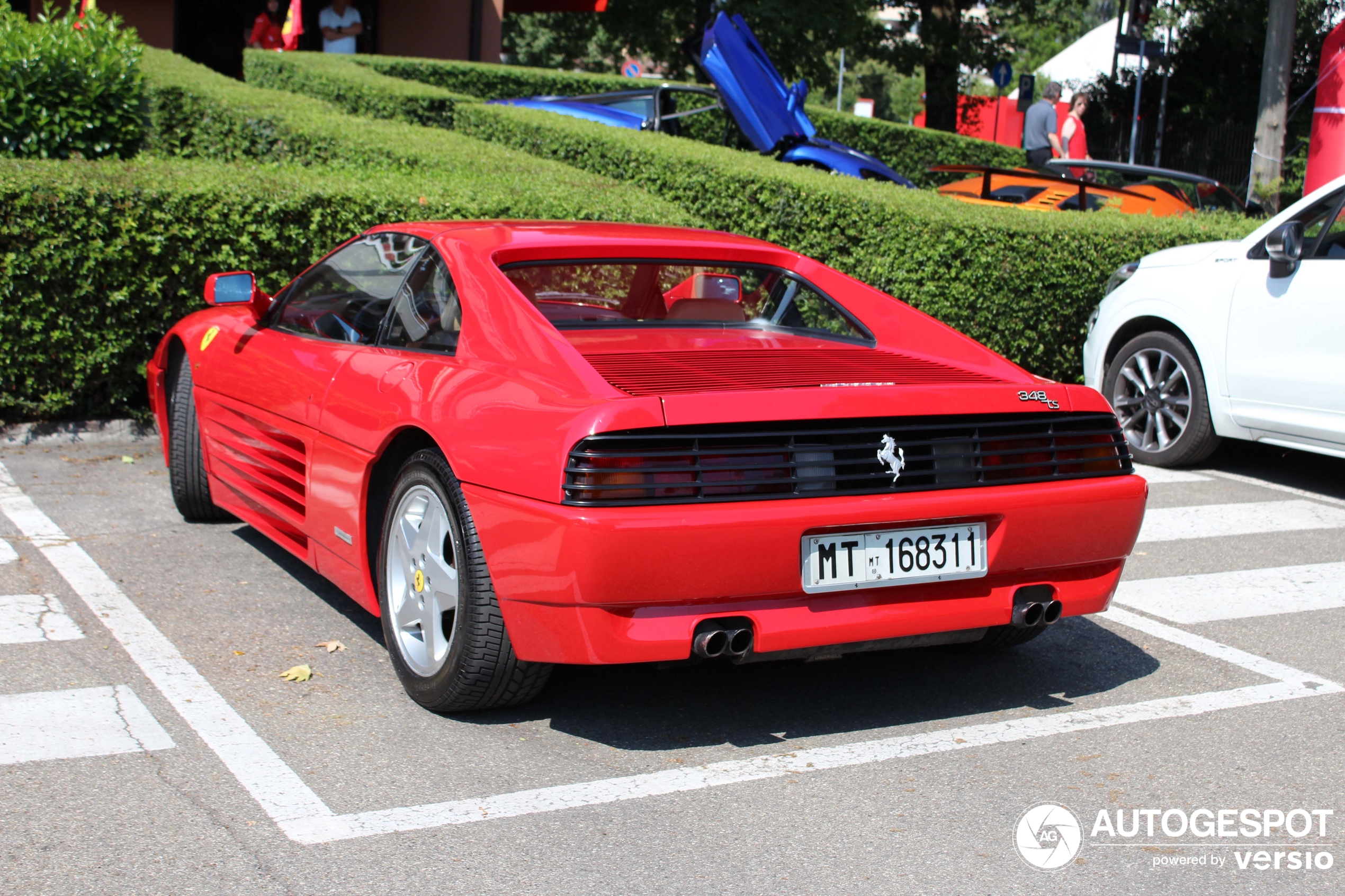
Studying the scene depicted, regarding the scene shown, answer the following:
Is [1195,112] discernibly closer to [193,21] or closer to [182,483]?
[193,21]

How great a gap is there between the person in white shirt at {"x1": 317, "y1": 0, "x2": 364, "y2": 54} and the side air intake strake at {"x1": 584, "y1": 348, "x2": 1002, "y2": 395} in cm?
1865

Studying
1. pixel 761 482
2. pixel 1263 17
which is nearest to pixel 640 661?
pixel 761 482

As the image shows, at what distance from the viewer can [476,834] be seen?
3096 mm

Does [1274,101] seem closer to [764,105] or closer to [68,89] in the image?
[764,105]

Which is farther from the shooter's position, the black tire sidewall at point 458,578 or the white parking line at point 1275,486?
the white parking line at point 1275,486

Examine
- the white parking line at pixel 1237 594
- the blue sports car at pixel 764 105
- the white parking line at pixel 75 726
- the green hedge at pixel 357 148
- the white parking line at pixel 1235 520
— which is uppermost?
the blue sports car at pixel 764 105

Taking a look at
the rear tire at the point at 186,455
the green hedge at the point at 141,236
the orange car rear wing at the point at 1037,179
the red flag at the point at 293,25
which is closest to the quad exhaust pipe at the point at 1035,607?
the rear tire at the point at 186,455

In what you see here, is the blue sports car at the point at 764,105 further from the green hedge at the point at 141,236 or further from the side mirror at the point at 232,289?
the side mirror at the point at 232,289

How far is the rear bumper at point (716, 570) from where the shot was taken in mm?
3260

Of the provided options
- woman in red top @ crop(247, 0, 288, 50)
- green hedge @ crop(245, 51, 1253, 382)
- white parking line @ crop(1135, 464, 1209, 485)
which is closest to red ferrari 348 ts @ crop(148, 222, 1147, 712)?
white parking line @ crop(1135, 464, 1209, 485)

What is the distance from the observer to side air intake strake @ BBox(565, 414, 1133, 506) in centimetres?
328

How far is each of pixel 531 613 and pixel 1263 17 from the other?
1008 inches

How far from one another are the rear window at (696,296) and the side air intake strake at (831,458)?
37.3 inches

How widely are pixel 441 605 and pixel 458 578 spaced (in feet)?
0.61
